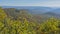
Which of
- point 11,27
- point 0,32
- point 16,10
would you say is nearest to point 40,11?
point 16,10

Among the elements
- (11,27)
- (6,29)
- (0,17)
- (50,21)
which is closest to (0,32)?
(6,29)

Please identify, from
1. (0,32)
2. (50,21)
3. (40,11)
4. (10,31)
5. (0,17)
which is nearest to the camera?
(0,32)

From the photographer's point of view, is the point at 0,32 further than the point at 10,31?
No

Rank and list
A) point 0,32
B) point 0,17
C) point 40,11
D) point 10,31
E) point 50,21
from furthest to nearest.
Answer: point 40,11 → point 50,21 → point 0,17 → point 10,31 → point 0,32

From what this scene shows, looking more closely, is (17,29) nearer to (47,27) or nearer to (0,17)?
(0,17)

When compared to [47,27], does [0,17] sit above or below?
above

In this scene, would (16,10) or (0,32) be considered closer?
(0,32)

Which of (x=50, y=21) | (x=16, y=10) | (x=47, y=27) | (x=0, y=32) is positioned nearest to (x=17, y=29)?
(x=0, y=32)

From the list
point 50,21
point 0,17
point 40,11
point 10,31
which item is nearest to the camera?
point 10,31

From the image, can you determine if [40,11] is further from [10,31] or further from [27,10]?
[10,31]
